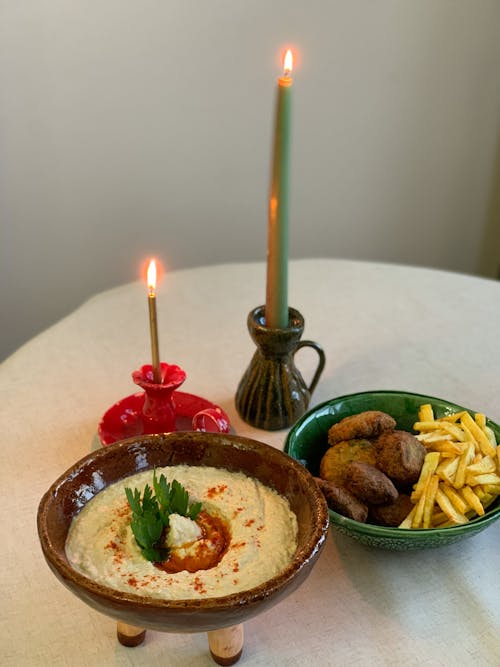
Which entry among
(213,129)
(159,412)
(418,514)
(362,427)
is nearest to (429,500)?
(418,514)

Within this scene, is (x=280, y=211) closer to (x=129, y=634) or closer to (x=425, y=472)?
(x=425, y=472)

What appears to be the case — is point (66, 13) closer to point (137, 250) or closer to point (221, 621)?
point (137, 250)

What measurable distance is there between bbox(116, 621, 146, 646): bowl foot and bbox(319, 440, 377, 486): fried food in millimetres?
255

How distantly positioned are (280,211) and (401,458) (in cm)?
31

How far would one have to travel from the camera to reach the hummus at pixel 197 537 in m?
0.70

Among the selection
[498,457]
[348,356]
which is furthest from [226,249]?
[498,457]

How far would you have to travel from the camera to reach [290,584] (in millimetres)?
677

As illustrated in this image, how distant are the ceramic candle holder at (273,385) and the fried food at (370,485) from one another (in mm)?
208

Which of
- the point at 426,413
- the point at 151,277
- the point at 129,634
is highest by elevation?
the point at 151,277

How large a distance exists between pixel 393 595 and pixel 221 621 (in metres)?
0.24

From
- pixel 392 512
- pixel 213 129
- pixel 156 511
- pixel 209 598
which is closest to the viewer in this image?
pixel 209 598

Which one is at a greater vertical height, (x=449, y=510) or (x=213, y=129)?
(x=213, y=129)

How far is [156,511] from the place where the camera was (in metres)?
0.76

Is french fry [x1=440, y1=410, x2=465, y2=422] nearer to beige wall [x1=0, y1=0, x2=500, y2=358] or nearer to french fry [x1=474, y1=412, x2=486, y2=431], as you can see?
french fry [x1=474, y1=412, x2=486, y2=431]
